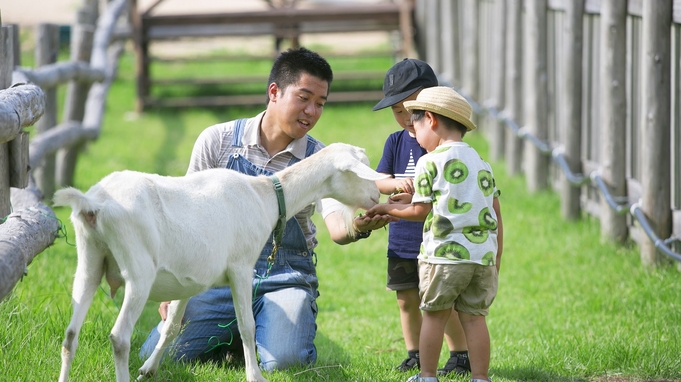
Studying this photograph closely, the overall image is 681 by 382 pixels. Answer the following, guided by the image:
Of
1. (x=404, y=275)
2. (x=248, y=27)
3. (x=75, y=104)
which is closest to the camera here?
Result: (x=404, y=275)

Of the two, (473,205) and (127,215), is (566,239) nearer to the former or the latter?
(473,205)

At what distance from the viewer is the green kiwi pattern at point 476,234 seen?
12.4 ft

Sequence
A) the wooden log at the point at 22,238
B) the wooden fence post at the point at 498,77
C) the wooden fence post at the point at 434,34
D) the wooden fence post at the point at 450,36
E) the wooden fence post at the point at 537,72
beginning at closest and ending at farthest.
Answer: the wooden log at the point at 22,238 < the wooden fence post at the point at 537,72 < the wooden fence post at the point at 498,77 < the wooden fence post at the point at 450,36 < the wooden fence post at the point at 434,34

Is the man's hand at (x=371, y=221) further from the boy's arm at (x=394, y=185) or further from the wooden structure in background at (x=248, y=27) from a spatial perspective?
the wooden structure in background at (x=248, y=27)

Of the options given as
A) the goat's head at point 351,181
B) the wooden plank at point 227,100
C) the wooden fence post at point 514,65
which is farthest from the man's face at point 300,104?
the wooden plank at point 227,100

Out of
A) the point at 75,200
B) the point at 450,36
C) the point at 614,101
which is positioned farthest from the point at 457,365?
the point at 450,36

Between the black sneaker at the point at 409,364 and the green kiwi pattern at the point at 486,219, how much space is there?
1.06 metres

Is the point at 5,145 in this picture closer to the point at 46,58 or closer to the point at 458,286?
the point at 458,286

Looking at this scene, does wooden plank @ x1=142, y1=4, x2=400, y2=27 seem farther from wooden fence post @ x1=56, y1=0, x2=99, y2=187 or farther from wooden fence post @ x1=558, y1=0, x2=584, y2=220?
wooden fence post @ x1=558, y1=0, x2=584, y2=220

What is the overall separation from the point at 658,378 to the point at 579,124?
12.5ft

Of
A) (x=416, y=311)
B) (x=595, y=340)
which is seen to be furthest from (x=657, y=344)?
(x=416, y=311)

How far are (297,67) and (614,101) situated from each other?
3.25m

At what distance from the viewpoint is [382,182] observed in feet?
13.8

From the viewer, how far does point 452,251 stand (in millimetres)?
3783
